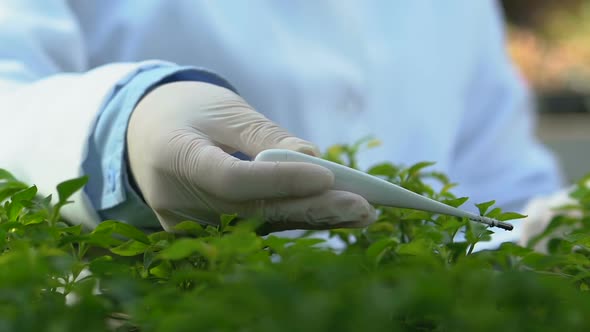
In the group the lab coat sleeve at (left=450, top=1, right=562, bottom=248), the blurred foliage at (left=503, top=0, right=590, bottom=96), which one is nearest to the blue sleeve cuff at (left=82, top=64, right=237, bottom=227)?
the lab coat sleeve at (left=450, top=1, right=562, bottom=248)

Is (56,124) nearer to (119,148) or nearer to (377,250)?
(119,148)

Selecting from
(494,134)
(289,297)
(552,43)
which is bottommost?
(494,134)

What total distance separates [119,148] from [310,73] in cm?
67

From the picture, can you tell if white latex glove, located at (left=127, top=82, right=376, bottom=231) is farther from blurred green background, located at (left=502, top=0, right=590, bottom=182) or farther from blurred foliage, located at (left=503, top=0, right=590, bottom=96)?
blurred foliage, located at (left=503, top=0, right=590, bottom=96)

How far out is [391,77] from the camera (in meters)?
1.42

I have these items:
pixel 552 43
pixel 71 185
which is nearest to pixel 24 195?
pixel 71 185

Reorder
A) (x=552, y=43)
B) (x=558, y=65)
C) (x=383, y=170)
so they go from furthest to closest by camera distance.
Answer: (x=552, y=43)
(x=558, y=65)
(x=383, y=170)

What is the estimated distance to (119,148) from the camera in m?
0.60

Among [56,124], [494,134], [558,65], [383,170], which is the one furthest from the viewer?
[558,65]

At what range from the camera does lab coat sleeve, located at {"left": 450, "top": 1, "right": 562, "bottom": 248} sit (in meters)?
1.65

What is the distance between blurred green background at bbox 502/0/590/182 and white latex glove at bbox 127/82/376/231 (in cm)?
284

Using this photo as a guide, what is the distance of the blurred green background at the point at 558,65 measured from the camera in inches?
134

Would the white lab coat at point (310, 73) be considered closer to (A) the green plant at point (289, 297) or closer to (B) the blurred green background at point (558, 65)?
(A) the green plant at point (289, 297)

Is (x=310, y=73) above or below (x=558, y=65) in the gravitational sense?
below
